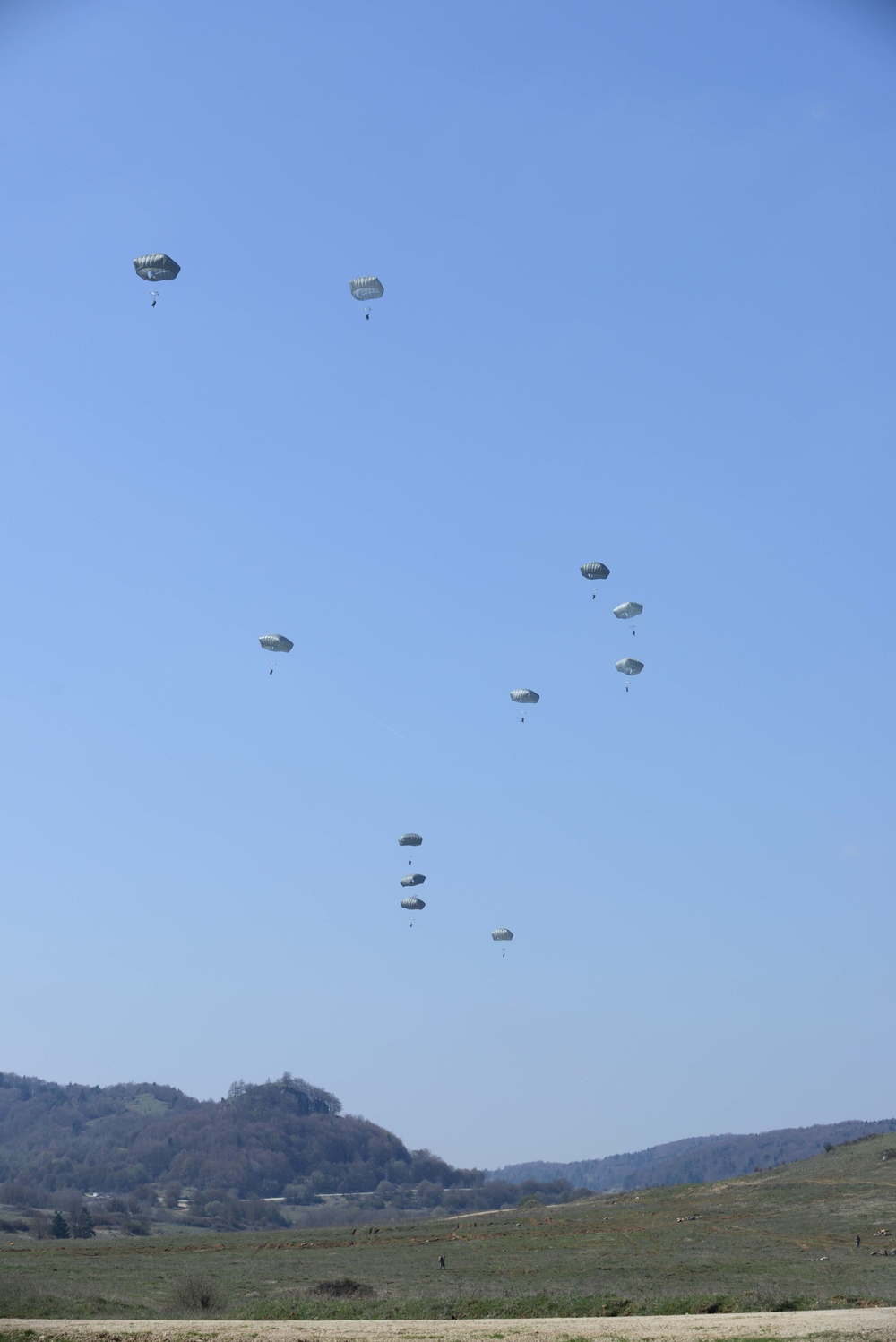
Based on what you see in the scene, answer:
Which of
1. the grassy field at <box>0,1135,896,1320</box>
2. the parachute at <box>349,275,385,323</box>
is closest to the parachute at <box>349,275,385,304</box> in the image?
the parachute at <box>349,275,385,323</box>

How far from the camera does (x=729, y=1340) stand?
1368 inches

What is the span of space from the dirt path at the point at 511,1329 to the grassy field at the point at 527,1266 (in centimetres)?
360

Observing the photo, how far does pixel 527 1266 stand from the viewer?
62.1 metres

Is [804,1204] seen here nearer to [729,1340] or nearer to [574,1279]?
[574,1279]

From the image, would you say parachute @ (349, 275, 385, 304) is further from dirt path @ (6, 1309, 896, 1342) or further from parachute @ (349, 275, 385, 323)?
dirt path @ (6, 1309, 896, 1342)

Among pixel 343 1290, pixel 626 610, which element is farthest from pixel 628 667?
pixel 343 1290

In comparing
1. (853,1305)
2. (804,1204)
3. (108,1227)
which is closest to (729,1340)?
(853,1305)

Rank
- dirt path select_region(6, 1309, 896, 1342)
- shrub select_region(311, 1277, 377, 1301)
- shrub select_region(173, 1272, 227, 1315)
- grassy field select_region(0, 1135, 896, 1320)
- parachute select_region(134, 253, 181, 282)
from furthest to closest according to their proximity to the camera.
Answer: parachute select_region(134, 253, 181, 282)
shrub select_region(311, 1277, 377, 1301)
shrub select_region(173, 1272, 227, 1315)
grassy field select_region(0, 1135, 896, 1320)
dirt path select_region(6, 1309, 896, 1342)

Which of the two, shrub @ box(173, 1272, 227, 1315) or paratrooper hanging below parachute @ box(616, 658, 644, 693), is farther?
paratrooper hanging below parachute @ box(616, 658, 644, 693)

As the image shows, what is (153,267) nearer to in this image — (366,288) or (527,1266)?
(366,288)

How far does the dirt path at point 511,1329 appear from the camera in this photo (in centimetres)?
3562

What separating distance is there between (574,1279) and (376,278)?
62.4 metres

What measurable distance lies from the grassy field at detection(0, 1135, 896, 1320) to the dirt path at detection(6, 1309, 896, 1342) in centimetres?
360

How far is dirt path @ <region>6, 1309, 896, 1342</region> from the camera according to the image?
35625 mm
